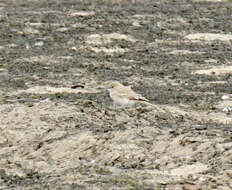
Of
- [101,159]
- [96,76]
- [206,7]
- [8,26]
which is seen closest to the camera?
[101,159]

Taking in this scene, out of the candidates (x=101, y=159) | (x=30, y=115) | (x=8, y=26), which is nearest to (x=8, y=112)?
(x=30, y=115)

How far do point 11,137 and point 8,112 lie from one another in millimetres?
611

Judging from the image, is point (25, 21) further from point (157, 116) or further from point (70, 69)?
point (157, 116)

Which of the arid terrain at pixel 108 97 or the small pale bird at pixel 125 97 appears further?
the small pale bird at pixel 125 97

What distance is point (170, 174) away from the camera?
4.73 metres

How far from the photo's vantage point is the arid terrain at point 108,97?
15.9 ft

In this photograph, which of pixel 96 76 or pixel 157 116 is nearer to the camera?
pixel 157 116

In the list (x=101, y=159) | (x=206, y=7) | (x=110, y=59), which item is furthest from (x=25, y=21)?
(x=101, y=159)

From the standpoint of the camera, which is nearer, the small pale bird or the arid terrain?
the arid terrain

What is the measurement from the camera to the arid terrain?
4832mm

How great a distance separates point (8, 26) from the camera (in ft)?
37.9

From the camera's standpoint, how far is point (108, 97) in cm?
760

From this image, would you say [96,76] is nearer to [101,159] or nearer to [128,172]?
[101,159]

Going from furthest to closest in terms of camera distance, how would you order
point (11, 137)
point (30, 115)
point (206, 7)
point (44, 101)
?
point (206, 7) < point (44, 101) < point (30, 115) < point (11, 137)
